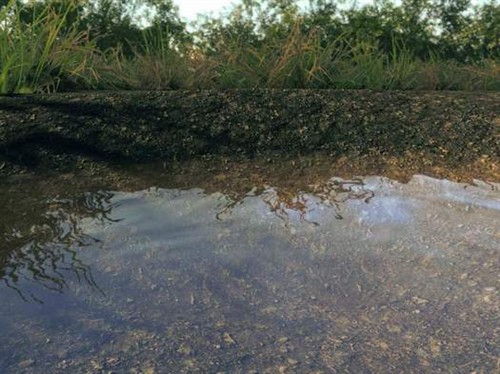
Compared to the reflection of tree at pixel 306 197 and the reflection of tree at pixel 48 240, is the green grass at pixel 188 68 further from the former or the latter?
the reflection of tree at pixel 306 197

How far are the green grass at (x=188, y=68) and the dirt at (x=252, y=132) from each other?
568 mm

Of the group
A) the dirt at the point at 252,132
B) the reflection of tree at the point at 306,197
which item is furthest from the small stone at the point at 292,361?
the dirt at the point at 252,132

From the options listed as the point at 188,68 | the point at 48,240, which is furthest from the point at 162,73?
the point at 48,240

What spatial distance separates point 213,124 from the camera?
4.07 m

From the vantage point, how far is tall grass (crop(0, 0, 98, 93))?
4.71 metres

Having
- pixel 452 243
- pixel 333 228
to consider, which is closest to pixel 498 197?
pixel 452 243

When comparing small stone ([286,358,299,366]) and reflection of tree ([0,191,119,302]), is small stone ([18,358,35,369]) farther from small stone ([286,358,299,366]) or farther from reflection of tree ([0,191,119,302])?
small stone ([286,358,299,366])

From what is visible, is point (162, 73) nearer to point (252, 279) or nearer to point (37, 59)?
point (37, 59)

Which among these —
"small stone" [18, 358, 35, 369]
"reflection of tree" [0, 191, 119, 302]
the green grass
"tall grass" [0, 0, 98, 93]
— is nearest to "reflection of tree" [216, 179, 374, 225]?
"reflection of tree" [0, 191, 119, 302]

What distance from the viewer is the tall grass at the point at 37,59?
4707 mm

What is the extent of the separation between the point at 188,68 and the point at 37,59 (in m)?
1.14

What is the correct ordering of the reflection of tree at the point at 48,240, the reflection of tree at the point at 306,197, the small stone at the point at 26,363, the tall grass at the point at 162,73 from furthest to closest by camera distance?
the tall grass at the point at 162,73 < the reflection of tree at the point at 306,197 < the reflection of tree at the point at 48,240 < the small stone at the point at 26,363

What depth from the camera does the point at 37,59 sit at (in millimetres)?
4898

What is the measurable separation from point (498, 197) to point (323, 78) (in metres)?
2.38
